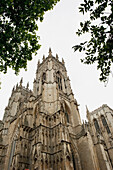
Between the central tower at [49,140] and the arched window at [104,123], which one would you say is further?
the arched window at [104,123]

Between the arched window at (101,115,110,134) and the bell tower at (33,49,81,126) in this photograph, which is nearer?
the bell tower at (33,49,81,126)

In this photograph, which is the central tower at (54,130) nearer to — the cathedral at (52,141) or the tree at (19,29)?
the cathedral at (52,141)

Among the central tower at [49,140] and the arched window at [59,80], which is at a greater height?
the arched window at [59,80]

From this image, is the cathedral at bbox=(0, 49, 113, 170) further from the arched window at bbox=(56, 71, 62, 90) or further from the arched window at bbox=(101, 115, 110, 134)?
the arched window at bbox=(101, 115, 110, 134)

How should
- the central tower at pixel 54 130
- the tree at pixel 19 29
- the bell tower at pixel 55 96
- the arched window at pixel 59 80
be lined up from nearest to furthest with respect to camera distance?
the tree at pixel 19 29
the central tower at pixel 54 130
the bell tower at pixel 55 96
the arched window at pixel 59 80

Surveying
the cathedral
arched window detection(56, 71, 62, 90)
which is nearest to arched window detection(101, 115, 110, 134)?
the cathedral

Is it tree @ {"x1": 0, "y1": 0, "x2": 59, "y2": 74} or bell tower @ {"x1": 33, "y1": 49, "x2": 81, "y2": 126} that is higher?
bell tower @ {"x1": 33, "y1": 49, "x2": 81, "y2": 126}

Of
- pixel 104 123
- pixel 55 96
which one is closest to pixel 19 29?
pixel 55 96

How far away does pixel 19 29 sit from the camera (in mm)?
6867

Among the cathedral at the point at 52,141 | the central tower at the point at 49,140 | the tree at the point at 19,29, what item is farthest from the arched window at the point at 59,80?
the tree at the point at 19,29

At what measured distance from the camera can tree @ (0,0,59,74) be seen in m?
6.55

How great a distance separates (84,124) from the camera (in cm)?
1873

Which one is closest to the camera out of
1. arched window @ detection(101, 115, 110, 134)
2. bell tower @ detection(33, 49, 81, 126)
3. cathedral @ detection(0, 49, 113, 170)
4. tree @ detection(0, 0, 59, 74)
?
tree @ detection(0, 0, 59, 74)

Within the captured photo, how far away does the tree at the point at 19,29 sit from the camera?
6.55 meters
